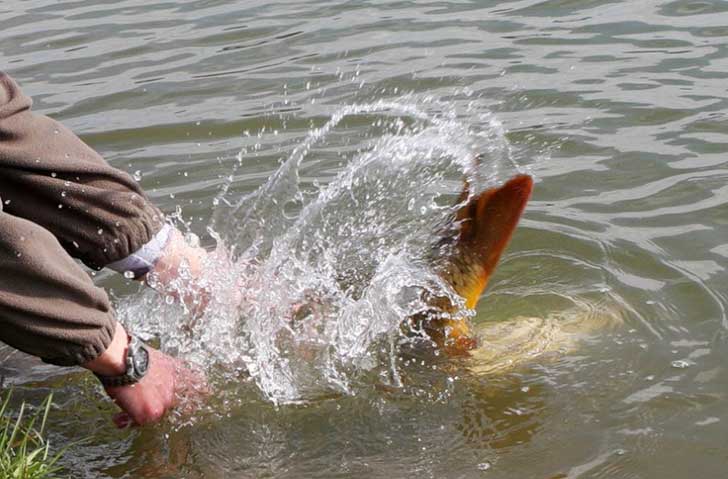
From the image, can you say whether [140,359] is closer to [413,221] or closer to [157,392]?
[157,392]

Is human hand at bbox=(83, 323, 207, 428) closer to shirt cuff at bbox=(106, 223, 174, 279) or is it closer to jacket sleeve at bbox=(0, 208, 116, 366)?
jacket sleeve at bbox=(0, 208, 116, 366)

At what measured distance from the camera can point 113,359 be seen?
11.4 feet

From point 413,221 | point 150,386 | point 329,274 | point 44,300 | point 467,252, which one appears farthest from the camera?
point 413,221

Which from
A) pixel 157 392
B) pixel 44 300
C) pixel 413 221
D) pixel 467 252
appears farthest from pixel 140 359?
pixel 413 221

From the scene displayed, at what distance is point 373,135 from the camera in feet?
20.4

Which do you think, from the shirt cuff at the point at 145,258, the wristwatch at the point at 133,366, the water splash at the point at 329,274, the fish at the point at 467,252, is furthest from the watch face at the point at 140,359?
the fish at the point at 467,252

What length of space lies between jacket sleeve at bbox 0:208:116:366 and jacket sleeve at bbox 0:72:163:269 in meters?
0.45

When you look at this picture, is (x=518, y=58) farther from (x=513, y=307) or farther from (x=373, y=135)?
(x=513, y=307)

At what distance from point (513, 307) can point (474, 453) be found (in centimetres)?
105

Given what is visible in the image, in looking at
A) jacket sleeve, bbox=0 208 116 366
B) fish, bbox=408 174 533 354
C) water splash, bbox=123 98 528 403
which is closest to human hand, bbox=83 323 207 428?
jacket sleeve, bbox=0 208 116 366

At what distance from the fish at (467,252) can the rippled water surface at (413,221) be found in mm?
90

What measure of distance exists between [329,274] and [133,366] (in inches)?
47.8

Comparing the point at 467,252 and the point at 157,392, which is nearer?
the point at 157,392

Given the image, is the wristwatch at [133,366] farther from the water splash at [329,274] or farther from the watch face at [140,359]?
the water splash at [329,274]
